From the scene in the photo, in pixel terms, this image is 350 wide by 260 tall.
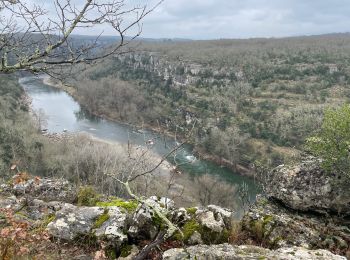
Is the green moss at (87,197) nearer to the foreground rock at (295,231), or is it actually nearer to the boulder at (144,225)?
the boulder at (144,225)

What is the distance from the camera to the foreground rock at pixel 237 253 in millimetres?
5422

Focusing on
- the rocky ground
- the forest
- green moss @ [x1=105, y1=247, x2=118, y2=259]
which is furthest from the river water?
green moss @ [x1=105, y1=247, x2=118, y2=259]

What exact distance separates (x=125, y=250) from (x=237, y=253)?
6.26ft

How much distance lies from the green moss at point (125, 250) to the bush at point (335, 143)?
5.17m

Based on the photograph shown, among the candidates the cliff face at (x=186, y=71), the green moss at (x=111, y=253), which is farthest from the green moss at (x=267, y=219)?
the cliff face at (x=186, y=71)

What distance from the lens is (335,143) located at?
32.9ft

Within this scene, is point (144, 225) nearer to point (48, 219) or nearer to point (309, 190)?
point (48, 219)

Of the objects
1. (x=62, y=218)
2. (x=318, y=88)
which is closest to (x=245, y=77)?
(x=318, y=88)

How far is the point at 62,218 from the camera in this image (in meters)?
7.45

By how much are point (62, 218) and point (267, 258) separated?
3721 millimetres

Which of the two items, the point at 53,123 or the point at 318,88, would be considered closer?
the point at 53,123

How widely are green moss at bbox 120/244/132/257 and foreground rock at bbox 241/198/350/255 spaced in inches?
91.5

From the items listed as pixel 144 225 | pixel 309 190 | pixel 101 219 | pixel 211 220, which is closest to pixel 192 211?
pixel 211 220

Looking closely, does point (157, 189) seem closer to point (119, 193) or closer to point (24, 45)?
point (119, 193)
